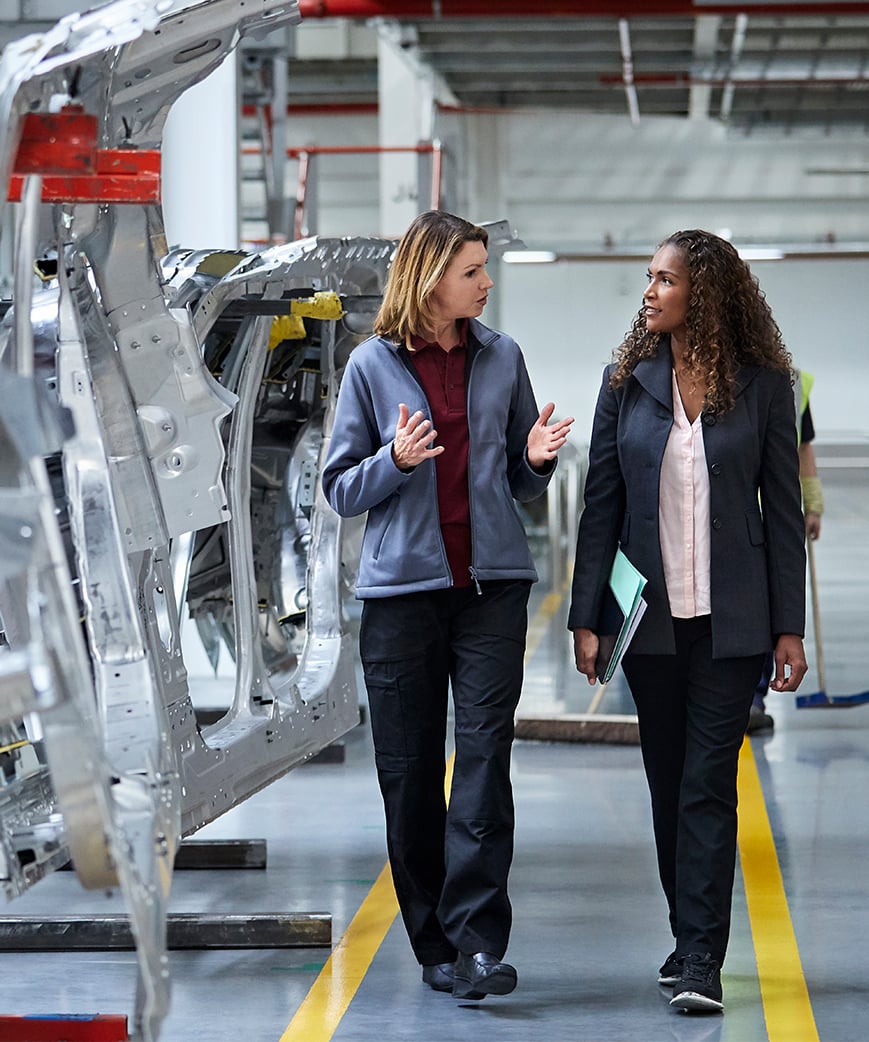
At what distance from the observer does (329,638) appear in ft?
16.5

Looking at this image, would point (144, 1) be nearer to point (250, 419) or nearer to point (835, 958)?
point (250, 419)

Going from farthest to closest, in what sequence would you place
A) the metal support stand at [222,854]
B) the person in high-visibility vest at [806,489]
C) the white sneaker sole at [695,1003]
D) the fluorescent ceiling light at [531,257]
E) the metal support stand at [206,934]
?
the fluorescent ceiling light at [531,257] < the person in high-visibility vest at [806,489] < the metal support stand at [222,854] < the metal support stand at [206,934] < the white sneaker sole at [695,1003]

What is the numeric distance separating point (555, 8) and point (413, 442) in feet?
41.6

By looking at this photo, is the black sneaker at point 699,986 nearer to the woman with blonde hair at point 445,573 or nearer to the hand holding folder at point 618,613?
the woman with blonde hair at point 445,573

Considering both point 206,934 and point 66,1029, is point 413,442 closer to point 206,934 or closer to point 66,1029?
point 66,1029

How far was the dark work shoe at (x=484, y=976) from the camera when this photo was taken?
378 centimetres

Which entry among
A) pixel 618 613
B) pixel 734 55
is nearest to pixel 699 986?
pixel 618 613

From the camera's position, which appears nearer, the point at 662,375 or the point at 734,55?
the point at 662,375

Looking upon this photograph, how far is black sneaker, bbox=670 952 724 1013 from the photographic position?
12.3ft

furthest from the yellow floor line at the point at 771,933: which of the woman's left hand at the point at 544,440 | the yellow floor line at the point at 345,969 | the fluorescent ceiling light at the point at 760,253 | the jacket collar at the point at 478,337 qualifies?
the fluorescent ceiling light at the point at 760,253

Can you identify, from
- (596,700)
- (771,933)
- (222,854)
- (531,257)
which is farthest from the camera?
(531,257)

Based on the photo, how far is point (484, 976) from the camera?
12.4 ft

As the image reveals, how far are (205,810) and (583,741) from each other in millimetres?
3552

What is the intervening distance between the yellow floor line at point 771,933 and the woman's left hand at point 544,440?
1.45 m
